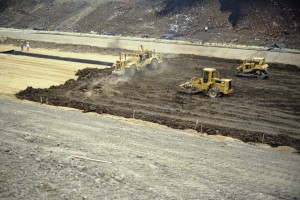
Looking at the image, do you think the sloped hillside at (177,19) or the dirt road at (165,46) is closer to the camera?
the dirt road at (165,46)

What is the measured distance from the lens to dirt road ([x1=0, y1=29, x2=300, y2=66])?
32.3 m

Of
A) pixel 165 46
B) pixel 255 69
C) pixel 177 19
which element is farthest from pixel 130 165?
pixel 177 19

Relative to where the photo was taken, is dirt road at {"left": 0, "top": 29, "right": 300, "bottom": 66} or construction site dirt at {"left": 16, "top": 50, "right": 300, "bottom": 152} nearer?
construction site dirt at {"left": 16, "top": 50, "right": 300, "bottom": 152}

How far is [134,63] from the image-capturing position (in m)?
27.0

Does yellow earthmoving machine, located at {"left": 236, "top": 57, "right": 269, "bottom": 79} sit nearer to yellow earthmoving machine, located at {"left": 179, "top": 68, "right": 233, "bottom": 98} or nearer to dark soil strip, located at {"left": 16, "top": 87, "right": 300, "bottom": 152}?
yellow earthmoving machine, located at {"left": 179, "top": 68, "right": 233, "bottom": 98}

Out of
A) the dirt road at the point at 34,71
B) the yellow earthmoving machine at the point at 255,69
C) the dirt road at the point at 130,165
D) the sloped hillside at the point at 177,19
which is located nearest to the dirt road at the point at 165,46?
the dirt road at the point at 34,71

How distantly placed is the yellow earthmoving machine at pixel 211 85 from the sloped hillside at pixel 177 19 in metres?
18.9

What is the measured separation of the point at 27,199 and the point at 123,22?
46439 millimetres

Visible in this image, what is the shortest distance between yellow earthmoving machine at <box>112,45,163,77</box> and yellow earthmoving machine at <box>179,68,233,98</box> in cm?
610

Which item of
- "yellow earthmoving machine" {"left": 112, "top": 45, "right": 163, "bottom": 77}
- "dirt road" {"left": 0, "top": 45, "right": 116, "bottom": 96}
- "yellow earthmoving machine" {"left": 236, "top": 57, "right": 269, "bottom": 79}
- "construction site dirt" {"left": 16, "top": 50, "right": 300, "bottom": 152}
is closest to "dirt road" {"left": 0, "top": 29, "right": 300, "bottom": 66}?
"construction site dirt" {"left": 16, "top": 50, "right": 300, "bottom": 152}

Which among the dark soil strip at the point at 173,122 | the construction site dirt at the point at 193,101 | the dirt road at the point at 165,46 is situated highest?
the dirt road at the point at 165,46

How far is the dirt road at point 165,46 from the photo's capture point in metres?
32.3

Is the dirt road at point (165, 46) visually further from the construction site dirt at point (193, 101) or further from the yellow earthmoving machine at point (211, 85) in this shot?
the yellow earthmoving machine at point (211, 85)

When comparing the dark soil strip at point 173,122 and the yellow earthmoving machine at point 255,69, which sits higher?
the yellow earthmoving machine at point 255,69
